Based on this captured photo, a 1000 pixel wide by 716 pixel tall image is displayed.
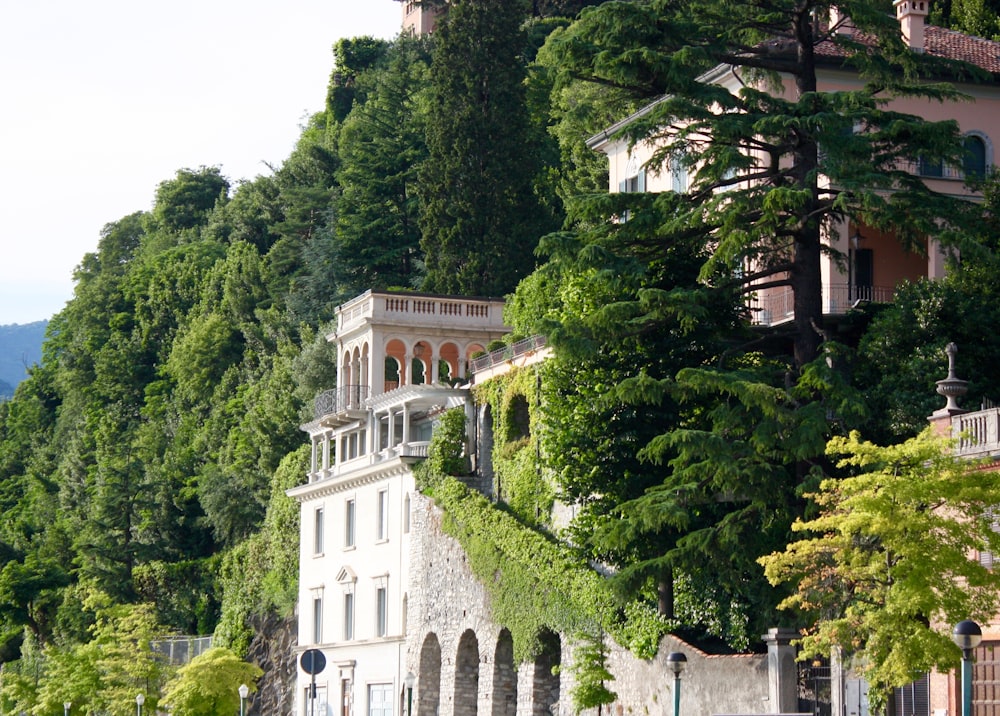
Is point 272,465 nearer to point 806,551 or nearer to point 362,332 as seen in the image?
point 362,332

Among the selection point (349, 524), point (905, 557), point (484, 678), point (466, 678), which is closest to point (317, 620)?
point (349, 524)

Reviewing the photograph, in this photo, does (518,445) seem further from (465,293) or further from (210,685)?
(465,293)

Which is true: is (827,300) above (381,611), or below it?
above

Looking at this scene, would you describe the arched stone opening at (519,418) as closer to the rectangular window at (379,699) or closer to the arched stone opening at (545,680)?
the arched stone opening at (545,680)

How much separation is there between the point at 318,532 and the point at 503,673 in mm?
17249

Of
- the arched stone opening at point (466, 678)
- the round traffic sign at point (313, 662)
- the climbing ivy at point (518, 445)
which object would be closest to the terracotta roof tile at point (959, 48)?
the climbing ivy at point (518, 445)

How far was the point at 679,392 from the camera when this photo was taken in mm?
40438

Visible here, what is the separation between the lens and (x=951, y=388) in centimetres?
3734

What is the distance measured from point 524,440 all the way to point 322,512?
48.6 ft

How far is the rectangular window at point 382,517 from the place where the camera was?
200 feet

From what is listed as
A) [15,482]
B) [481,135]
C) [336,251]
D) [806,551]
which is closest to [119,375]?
[15,482]

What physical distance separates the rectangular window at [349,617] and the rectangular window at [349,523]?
1871mm

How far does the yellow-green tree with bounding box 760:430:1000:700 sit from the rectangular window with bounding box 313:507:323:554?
35.5 meters

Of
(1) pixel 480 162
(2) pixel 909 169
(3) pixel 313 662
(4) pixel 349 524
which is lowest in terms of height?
(3) pixel 313 662
